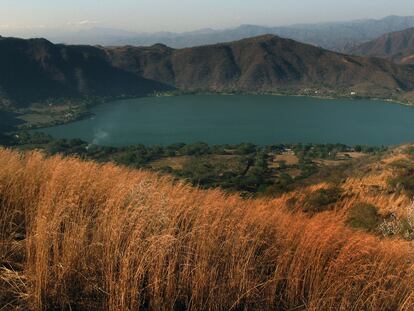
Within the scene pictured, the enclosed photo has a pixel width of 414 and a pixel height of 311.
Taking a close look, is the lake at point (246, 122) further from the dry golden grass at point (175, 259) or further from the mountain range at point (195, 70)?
the dry golden grass at point (175, 259)

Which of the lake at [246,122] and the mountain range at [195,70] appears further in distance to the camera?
the mountain range at [195,70]

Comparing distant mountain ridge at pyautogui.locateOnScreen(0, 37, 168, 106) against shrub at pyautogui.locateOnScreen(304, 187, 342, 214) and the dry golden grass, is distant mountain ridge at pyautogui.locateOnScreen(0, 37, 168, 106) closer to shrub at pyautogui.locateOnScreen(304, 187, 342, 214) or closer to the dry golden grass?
shrub at pyautogui.locateOnScreen(304, 187, 342, 214)

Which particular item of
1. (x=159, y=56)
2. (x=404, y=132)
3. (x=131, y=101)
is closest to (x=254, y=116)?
(x=404, y=132)

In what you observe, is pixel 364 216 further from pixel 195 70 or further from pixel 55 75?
pixel 195 70

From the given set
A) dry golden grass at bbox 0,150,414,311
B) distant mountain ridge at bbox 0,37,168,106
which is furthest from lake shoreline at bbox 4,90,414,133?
dry golden grass at bbox 0,150,414,311

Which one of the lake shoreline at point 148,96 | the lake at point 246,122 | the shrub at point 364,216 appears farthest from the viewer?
the lake shoreline at point 148,96

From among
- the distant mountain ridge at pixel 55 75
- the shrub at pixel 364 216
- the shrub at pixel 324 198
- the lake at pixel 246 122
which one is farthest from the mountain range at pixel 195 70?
the shrub at pixel 364 216
